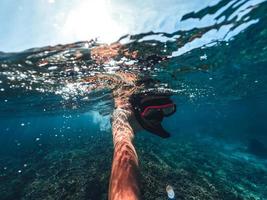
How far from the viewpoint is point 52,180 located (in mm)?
15742

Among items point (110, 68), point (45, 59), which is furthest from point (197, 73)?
point (45, 59)

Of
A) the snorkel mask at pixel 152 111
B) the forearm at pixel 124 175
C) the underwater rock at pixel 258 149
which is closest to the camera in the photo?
the forearm at pixel 124 175

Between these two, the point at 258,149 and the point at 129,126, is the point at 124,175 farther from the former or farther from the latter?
the point at 258,149

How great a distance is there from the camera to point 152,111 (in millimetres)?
5285

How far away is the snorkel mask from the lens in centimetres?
515

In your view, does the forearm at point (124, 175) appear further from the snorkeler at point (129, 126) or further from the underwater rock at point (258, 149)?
the underwater rock at point (258, 149)

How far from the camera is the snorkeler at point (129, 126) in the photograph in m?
2.09

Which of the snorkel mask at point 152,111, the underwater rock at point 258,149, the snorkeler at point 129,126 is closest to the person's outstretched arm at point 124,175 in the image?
the snorkeler at point 129,126

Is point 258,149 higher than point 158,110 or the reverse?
the reverse

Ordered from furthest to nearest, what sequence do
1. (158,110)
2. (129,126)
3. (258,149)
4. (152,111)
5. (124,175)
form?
(258,149) → (158,110) → (152,111) → (129,126) → (124,175)

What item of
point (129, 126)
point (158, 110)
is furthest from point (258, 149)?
point (129, 126)

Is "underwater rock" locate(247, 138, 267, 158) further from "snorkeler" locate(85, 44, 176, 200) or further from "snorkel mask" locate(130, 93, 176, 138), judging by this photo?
"snorkel mask" locate(130, 93, 176, 138)

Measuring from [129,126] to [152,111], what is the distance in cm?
115

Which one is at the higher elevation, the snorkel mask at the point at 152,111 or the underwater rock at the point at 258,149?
the snorkel mask at the point at 152,111
